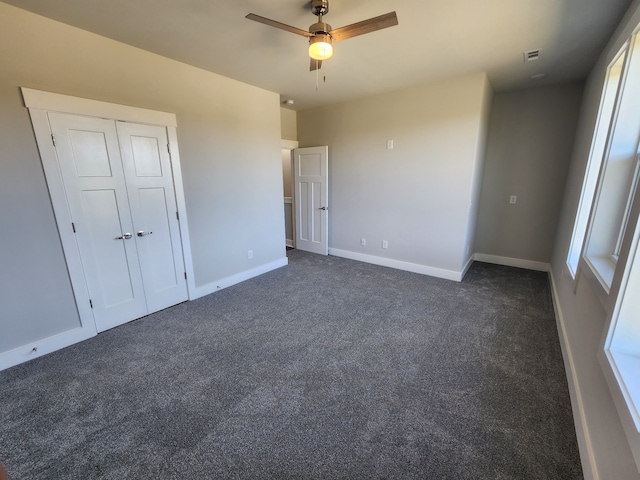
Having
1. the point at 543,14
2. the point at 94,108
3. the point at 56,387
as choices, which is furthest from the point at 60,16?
the point at 543,14

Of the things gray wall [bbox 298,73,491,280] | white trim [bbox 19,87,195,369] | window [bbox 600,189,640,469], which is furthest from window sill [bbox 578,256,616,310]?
white trim [bbox 19,87,195,369]

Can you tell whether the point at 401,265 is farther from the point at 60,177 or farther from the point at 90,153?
the point at 60,177

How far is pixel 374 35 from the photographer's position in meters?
2.28

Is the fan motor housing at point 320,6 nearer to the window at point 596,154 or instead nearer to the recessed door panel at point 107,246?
the window at point 596,154

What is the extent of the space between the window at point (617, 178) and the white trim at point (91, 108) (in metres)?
3.78

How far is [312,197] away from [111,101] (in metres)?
3.10

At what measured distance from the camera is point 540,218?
3994 mm

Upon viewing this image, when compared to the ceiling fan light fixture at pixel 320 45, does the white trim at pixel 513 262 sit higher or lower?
lower

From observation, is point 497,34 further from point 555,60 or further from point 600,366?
point 600,366

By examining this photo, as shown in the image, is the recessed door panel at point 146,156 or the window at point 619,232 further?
the recessed door panel at point 146,156

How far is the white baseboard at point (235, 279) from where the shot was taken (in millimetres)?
3375

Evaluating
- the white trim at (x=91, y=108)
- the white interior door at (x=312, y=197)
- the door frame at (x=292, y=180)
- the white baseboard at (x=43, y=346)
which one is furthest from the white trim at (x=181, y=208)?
the white interior door at (x=312, y=197)

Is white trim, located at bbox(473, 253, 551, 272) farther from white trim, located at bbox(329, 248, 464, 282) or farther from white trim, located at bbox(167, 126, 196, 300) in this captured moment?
white trim, located at bbox(167, 126, 196, 300)

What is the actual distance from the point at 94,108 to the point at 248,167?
1.70 m
